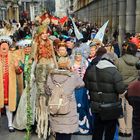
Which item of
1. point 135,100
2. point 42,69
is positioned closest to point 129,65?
point 42,69

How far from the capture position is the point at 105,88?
698cm

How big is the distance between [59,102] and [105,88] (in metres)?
0.79

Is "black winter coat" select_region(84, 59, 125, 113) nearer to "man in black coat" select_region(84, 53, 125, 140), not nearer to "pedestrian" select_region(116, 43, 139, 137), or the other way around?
"man in black coat" select_region(84, 53, 125, 140)

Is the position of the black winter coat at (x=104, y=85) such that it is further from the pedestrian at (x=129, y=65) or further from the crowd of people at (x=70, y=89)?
the pedestrian at (x=129, y=65)

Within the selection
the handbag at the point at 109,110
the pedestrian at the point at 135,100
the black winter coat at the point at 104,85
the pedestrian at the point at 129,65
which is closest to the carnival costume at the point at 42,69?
the pedestrian at the point at 129,65

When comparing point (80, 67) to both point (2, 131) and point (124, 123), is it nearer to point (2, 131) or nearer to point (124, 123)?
point (124, 123)

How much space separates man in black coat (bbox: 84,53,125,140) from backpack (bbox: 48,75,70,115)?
0.65 metres

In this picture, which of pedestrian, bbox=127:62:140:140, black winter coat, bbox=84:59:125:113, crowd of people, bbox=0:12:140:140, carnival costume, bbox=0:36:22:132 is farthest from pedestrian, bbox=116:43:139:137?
carnival costume, bbox=0:36:22:132

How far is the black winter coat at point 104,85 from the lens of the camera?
691cm

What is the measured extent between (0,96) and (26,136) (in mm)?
866

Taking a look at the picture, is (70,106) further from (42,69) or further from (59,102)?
(42,69)

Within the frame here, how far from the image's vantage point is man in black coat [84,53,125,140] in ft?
22.7

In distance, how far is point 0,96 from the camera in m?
8.84

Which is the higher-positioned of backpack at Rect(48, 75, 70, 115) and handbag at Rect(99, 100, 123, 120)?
backpack at Rect(48, 75, 70, 115)
